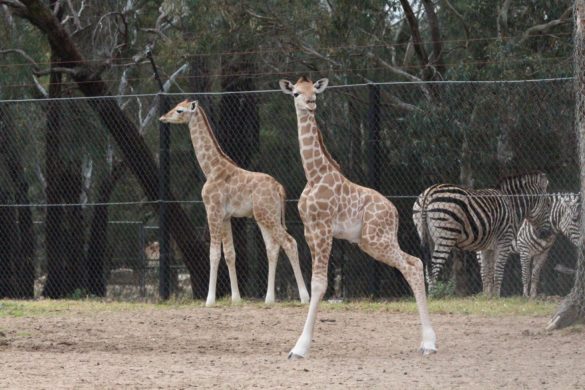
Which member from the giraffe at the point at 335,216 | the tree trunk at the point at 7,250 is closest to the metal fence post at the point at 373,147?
the giraffe at the point at 335,216

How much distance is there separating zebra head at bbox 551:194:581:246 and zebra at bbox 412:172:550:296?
0.45 m

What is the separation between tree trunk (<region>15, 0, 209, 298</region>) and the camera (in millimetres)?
16062

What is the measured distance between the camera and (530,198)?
13883 millimetres

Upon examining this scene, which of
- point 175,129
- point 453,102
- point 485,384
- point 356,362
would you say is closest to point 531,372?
point 485,384

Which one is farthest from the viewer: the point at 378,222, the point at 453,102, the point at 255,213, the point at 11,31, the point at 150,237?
the point at 150,237

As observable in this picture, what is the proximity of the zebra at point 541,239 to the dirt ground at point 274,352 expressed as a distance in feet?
13.2

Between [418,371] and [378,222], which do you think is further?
[378,222]

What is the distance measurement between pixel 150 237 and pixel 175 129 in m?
3.28

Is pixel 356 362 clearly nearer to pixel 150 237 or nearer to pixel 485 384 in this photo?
pixel 485 384

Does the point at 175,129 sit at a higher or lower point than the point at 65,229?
higher

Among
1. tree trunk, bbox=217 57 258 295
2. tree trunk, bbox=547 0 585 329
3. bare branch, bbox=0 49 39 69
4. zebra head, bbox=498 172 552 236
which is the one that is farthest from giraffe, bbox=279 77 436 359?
bare branch, bbox=0 49 39 69

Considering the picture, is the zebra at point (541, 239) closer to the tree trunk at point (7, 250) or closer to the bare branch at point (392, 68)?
the bare branch at point (392, 68)

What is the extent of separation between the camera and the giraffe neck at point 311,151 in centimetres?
947

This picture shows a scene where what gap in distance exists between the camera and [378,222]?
9047 millimetres
